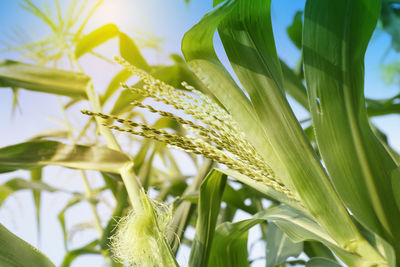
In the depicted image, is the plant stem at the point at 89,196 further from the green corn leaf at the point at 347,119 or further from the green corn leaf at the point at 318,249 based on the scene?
the green corn leaf at the point at 347,119

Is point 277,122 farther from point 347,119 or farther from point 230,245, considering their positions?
point 230,245

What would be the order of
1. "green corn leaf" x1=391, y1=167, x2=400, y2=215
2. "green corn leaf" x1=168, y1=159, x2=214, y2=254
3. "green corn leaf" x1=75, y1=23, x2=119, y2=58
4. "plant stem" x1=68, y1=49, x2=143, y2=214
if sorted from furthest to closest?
"green corn leaf" x1=75, y1=23, x2=119, y2=58 < "green corn leaf" x1=168, y1=159, x2=214, y2=254 < "plant stem" x1=68, y1=49, x2=143, y2=214 < "green corn leaf" x1=391, y1=167, x2=400, y2=215

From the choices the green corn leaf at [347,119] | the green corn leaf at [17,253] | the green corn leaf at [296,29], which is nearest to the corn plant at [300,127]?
the green corn leaf at [347,119]

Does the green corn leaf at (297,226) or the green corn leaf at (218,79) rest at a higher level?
the green corn leaf at (218,79)

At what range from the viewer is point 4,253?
39cm

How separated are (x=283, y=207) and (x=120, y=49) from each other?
44cm

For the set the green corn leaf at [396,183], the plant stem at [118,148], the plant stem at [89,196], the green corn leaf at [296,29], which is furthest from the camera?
the green corn leaf at [296,29]

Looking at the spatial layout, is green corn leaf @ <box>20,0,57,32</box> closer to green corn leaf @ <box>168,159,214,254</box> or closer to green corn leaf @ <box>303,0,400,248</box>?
green corn leaf @ <box>168,159,214,254</box>

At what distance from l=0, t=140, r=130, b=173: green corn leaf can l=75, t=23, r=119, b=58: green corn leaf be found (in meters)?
0.28

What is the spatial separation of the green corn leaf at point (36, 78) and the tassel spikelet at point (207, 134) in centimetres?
33

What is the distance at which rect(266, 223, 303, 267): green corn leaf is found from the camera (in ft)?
1.99

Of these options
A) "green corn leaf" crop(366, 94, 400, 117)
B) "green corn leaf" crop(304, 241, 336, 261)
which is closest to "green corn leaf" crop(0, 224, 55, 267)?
"green corn leaf" crop(304, 241, 336, 261)

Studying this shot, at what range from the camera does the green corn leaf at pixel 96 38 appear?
720 mm

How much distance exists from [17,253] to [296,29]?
890mm
